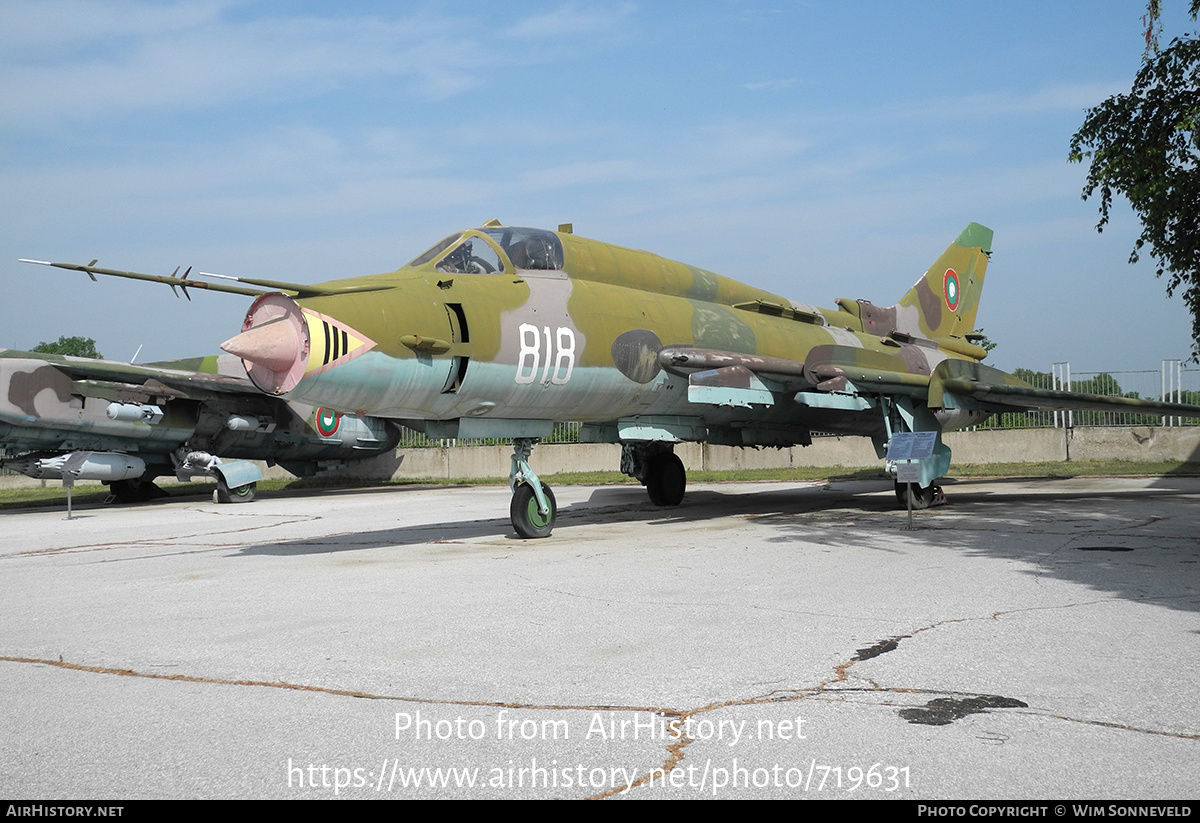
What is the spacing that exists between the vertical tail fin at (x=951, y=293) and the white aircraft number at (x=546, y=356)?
863cm

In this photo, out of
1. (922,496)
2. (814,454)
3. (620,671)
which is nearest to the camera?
(620,671)

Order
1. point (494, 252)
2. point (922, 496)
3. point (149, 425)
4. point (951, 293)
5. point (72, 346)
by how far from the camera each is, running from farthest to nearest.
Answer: point (72, 346) → point (149, 425) → point (951, 293) → point (922, 496) → point (494, 252)

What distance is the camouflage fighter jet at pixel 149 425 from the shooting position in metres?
17.8

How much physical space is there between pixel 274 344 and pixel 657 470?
843 centimetres

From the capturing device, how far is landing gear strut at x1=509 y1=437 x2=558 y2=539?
9906 mm

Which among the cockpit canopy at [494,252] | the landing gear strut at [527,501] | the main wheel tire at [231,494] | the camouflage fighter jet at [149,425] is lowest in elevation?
the main wheel tire at [231,494]

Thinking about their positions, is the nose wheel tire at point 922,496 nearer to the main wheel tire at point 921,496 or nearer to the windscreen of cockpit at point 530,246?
the main wheel tire at point 921,496

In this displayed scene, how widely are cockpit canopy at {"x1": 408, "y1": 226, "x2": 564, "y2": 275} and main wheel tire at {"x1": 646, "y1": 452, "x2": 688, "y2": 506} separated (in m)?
5.46

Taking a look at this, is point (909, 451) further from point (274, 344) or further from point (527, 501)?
point (274, 344)

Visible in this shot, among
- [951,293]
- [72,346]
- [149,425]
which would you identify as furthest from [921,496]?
[72,346]

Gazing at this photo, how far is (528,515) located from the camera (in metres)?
9.94

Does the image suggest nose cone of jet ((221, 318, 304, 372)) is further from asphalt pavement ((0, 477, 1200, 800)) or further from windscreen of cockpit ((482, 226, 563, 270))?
windscreen of cockpit ((482, 226, 563, 270))

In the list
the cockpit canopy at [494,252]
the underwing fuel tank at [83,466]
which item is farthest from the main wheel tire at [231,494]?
the cockpit canopy at [494,252]

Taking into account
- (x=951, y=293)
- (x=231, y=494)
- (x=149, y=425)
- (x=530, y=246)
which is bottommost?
(x=231, y=494)
